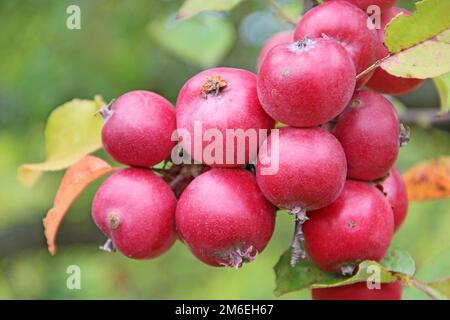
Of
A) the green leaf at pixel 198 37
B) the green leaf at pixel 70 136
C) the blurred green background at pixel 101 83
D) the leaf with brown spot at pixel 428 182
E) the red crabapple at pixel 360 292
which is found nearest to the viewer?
the red crabapple at pixel 360 292

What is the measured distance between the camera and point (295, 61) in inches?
46.8

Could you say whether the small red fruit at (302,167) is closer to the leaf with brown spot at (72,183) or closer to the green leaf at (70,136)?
the leaf with brown spot at (72,183)

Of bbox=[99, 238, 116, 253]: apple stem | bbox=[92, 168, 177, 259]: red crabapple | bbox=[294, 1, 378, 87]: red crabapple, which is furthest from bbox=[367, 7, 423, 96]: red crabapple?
bbox=[99, 238, 116, 253]: apple stem

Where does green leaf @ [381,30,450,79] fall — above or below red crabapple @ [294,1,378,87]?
below

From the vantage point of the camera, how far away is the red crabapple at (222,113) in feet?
4.08

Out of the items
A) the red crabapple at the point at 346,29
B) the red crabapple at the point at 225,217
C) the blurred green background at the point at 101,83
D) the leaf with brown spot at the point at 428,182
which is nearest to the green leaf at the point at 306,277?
the red crabapple at the point at 225,217

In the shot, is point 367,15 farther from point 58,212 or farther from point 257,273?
point 257,273

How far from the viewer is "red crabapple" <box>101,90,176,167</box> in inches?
53.1

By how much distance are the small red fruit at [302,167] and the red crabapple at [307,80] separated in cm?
4

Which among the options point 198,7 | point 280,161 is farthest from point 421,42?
point 198,7

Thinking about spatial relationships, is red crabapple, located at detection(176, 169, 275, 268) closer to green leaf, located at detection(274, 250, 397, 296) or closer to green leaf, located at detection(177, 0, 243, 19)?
green leaf, located at detection(274, 250, 397, 296)

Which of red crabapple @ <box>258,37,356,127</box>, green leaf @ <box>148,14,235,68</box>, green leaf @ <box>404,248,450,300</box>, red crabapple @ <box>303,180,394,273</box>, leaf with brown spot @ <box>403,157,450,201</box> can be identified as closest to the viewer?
red crabapple @ <box>258,37,356,127</box>

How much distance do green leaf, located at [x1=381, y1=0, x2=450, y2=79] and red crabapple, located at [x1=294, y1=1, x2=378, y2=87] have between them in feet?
0.16

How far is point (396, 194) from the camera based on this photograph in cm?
150
